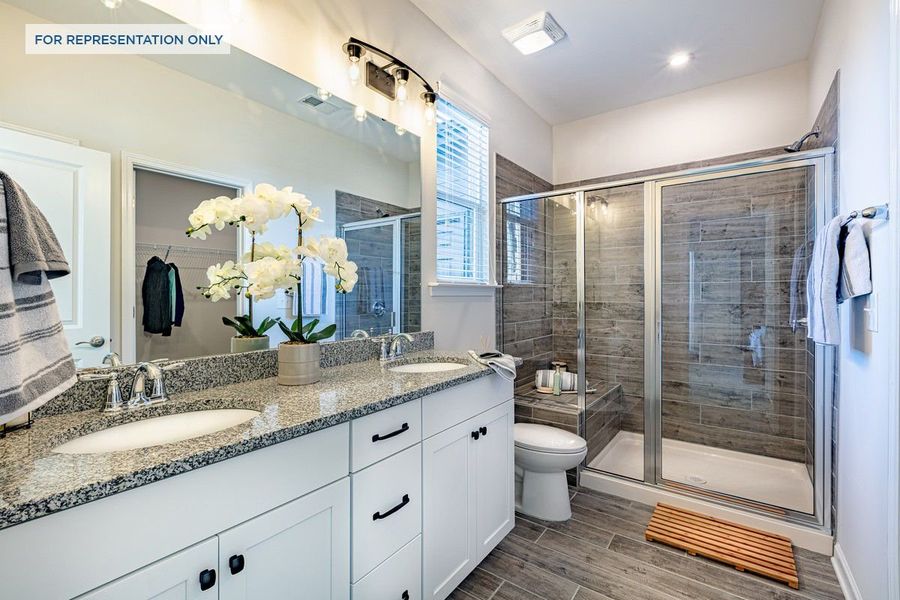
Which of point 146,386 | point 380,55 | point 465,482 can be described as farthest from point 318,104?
point 465,482

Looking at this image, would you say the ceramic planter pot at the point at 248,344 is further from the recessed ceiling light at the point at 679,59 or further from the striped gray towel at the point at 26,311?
the recessed ceiling light at the point at 679,59

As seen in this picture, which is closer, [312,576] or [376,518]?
[312,576]

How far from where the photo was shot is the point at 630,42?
2.50m

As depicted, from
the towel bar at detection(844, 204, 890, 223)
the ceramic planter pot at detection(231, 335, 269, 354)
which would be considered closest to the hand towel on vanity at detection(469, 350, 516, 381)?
the ceramic planter pot at detection(231, 335, 269, 354)

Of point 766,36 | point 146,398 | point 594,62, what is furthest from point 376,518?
point 766,36

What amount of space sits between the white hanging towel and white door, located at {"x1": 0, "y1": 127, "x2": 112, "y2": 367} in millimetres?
2470

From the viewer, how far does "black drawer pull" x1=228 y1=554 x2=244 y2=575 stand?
859 mm

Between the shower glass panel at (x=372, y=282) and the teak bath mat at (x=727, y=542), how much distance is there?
69.9 inches

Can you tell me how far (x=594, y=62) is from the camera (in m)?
2.71

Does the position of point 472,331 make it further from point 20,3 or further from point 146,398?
point 20,3

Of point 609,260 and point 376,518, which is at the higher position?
point 609,260

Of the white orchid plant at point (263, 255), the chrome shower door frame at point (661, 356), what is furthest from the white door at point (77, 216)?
the chrome shower door frame at point (661, 356)

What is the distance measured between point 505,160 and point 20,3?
2.52 metres

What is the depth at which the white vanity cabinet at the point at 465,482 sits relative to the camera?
1.46 m
